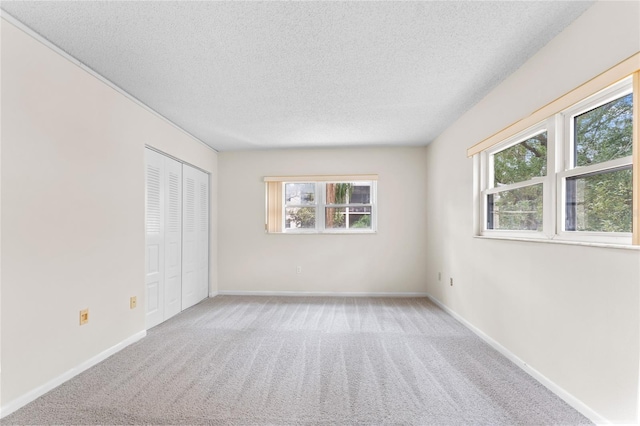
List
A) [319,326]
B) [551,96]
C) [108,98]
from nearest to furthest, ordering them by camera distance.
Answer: [551,96] < [108,98] < [319,326]

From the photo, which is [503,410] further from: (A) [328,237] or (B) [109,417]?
(A) [328,237]

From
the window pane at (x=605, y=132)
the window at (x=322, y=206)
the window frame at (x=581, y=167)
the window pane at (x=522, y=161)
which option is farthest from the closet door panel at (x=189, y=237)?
the window pane at (x=605, y=132)

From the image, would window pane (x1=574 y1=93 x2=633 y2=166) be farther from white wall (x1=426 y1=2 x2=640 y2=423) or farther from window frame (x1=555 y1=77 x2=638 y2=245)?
white wall (x1=426 y1=2 x2=640 y2=423)

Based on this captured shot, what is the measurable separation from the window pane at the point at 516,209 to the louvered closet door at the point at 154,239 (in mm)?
3660

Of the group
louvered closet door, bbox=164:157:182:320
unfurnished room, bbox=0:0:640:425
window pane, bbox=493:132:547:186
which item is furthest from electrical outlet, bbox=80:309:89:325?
window pane, bbox=493:132:547:186

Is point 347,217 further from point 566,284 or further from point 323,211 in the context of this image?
point 566,284

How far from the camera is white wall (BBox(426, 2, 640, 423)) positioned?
156cm

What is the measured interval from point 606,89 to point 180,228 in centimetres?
430

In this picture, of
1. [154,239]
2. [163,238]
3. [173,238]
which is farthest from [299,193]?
[154,239]

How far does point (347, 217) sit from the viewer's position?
5023mm

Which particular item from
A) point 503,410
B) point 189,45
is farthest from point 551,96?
point 189,45

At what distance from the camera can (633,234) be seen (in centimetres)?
153

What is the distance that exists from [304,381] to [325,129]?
293cm

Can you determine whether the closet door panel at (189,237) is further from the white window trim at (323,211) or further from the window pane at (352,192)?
the window pane at (352,192)
